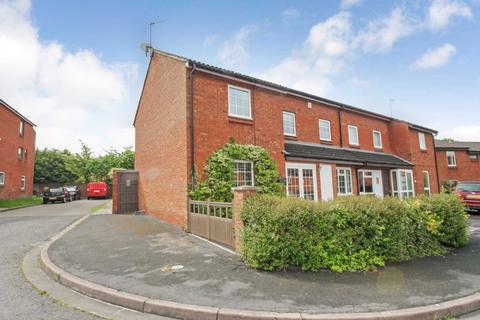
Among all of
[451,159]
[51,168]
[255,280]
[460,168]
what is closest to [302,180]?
[255,280]

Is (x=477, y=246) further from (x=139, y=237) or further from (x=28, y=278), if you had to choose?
(x=28, y=278)

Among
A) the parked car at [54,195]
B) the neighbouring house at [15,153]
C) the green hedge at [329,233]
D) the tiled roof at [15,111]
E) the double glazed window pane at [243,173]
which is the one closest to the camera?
the green hedge at [329,233]

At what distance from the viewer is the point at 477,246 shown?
25.1 feet

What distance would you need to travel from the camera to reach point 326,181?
574 inches

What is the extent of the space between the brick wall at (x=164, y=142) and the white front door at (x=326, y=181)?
7813mm

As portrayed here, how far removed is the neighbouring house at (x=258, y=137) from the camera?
33.9ft

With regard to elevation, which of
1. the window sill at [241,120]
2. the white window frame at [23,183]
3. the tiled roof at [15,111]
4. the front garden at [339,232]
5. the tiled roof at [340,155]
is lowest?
the front garden at [339,232]

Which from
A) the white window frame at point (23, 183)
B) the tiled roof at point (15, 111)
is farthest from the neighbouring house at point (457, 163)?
the white window frame at point (23, 183)

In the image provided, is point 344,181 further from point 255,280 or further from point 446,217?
Answer: point 255,280

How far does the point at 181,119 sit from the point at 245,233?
19.2 feet

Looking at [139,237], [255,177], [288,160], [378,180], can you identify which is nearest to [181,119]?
Result: [255,177]

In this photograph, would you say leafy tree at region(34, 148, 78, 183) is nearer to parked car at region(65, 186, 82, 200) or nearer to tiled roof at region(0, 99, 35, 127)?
parked car at region(65, 186, 82, 200)

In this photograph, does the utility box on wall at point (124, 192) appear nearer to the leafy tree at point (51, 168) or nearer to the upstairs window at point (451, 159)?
the upstairs window at point (451, 159)

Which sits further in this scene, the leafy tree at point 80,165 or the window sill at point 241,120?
the leafy tree at point 80,165
